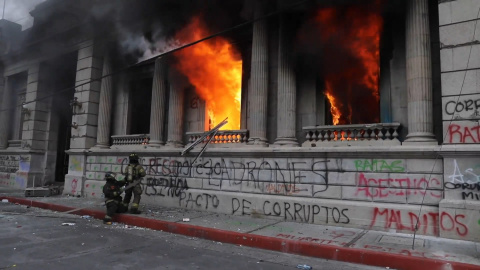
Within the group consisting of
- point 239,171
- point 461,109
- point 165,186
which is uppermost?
point 461,109

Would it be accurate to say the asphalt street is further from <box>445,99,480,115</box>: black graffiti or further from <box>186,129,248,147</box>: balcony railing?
<box>445,99,480,115</box>: black graffiti

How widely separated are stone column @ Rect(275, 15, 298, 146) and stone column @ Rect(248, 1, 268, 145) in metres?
0.44

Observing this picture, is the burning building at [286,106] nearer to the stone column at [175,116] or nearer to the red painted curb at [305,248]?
the stone column at [175,116]

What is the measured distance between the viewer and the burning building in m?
6.75

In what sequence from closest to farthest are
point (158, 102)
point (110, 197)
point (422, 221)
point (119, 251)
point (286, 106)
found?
point (119, 251) → point (422, 221) → point (110, 197) → point (286, 106) → point (158, 102)

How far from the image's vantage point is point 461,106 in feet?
21.4

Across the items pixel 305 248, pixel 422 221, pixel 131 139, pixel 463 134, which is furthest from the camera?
pixel 131 139

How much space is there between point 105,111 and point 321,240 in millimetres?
10486

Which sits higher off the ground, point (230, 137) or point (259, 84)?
point (259, 84)

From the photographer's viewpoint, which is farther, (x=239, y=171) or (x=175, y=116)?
(x=175, y=116)

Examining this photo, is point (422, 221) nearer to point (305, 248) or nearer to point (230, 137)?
point (305, 248)

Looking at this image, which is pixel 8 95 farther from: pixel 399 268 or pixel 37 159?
pixel 399 268

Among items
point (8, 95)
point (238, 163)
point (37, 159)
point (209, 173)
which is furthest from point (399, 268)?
point (8, 95)

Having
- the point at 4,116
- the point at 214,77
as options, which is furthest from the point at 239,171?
the point at 4,116
